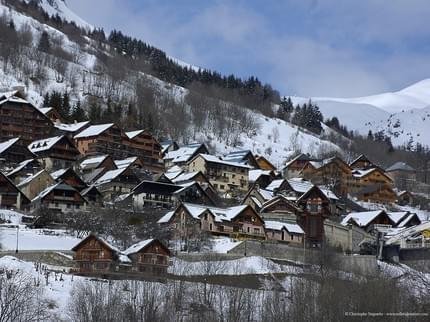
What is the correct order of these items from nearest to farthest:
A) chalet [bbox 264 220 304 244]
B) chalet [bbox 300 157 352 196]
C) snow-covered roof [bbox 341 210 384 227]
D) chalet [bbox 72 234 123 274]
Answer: chalet [bbox 72 234 123 274]
chalet [bbox 264 220 304 244]
snow-covered roof [bbox 341 210 384 227]
chalet [bbox 300 157 352 196]

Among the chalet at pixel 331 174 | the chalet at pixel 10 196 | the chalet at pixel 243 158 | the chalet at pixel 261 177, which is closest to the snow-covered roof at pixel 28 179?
the chalet at pixel 10 196

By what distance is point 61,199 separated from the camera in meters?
65.9

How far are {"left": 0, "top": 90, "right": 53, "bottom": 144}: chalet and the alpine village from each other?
0.15 meters

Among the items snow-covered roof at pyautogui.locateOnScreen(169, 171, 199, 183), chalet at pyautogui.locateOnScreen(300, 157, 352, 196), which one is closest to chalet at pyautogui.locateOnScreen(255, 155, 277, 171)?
chalet at pyautogui.locateOnScreen(300, 157, 352, 196)

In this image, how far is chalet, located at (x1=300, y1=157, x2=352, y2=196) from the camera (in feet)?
324

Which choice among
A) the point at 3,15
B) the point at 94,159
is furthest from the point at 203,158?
the point at 3,15

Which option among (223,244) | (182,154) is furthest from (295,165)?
(223,244)

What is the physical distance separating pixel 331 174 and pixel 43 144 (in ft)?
116

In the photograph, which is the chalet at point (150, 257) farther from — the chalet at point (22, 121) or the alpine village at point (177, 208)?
the chalet at point (22, 121)

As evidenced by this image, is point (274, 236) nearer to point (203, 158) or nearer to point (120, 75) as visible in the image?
point (203, 158)

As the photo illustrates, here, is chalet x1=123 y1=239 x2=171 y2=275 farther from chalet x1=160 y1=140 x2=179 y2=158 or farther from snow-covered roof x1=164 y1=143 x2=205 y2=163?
chalet x1=160 y1=140 x2=179 y2=158

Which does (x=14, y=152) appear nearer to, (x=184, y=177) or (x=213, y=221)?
(x=184, y=177)

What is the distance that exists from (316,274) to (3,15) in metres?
104

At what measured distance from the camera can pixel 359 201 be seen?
320 feet
